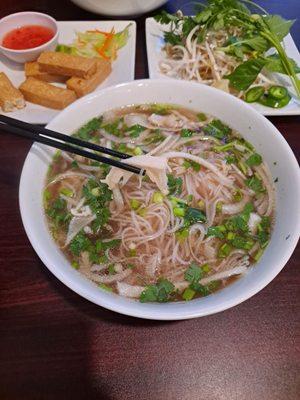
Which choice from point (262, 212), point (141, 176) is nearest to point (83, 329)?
point (141, 176)

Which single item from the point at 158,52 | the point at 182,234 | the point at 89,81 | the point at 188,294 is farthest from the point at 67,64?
the point at 188,294

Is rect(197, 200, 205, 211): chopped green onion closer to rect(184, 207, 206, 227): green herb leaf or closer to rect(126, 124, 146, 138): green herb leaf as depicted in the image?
rect(184, 207, 206, 227): green herb leaf

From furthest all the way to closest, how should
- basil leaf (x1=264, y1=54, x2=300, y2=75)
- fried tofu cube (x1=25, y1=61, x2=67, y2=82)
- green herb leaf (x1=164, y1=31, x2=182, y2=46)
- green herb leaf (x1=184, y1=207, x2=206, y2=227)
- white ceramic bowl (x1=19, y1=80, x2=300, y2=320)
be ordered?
green herb leaf (x1=164, y1=31, x2=182, y2=46), fried tofu cube (x1=25, y1=61, x2=67, y2=82), basil leaf (x1=264, y1=54, x2=300, y2=75), green herb leaf (x1=184, y1=207, x2=206, y2=227), white ceramic bowl (x1=19, y1=80, x2=300, y2=320)

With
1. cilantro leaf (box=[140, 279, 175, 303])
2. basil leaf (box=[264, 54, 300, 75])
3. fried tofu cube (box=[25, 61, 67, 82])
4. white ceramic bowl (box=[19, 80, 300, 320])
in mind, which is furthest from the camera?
fried tofu cube (box=[25, 61, 67, 82])

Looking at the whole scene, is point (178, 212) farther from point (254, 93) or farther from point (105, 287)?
point (254, 93)

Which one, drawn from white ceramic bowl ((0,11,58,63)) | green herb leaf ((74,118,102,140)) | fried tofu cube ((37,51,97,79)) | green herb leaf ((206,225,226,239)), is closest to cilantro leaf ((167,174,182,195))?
green herb leaf ((206,225,226,239))

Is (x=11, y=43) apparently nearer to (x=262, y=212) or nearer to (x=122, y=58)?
(x=122, y=58)

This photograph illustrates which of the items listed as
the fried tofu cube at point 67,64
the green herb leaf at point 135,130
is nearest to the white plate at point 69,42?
the fried tofu cube at point 67,64
